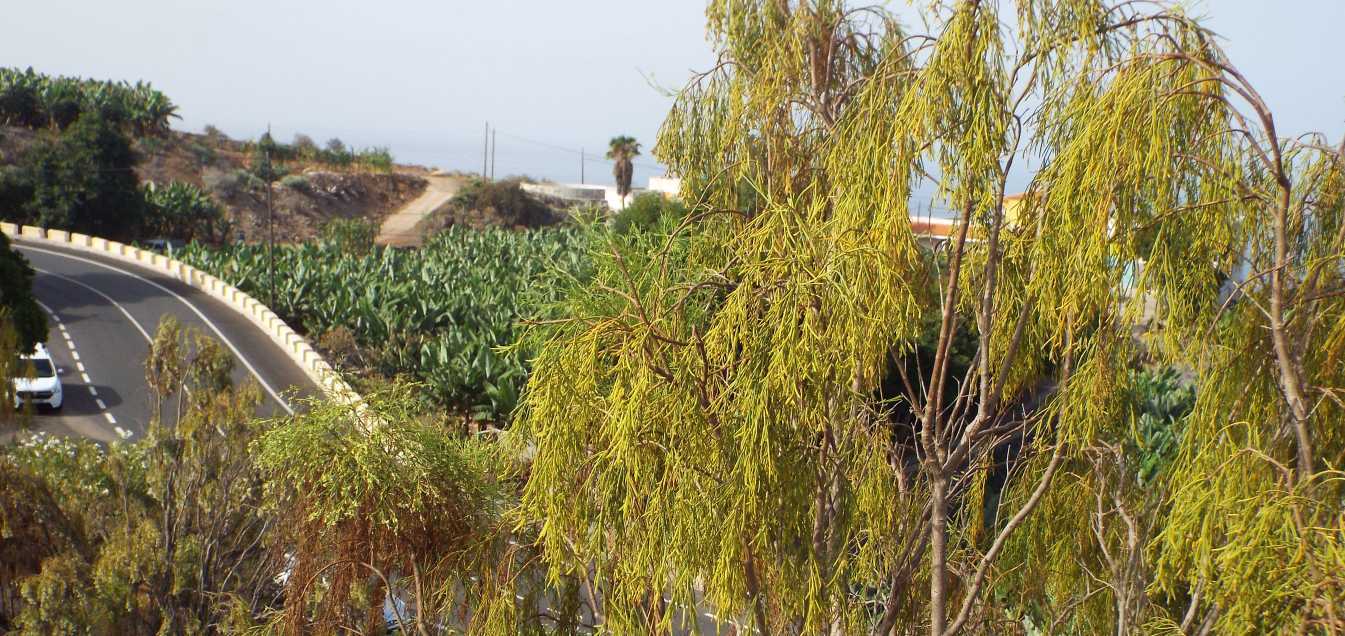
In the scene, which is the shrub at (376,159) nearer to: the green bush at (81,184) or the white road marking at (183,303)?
the green bush at (81,184)

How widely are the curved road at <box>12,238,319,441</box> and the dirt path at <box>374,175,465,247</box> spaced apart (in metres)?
19.5

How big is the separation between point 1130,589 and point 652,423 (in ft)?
9.45

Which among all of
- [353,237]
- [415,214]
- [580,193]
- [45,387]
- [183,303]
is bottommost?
[45,387]

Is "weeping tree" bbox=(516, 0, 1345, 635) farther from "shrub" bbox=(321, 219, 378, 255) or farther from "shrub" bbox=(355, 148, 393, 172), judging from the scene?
"shrub" bbox=(355, 148, 393, 172)

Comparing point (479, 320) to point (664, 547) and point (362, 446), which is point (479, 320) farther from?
point (664, 547)

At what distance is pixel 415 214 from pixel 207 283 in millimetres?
30869

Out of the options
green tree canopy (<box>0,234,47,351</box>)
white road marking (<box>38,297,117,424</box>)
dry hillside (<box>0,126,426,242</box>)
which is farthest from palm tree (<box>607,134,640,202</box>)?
green tree canopy (<box>0,234,47,351</box>)

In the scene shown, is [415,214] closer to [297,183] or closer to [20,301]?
[297,183]

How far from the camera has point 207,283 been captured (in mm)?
36125

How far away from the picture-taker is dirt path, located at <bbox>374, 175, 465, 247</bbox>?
5928 cm

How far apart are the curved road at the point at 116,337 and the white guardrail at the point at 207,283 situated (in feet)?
0.93

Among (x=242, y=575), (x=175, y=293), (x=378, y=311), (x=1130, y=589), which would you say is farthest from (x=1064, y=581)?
(x=175, y=293)

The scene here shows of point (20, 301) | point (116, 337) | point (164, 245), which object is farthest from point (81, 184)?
point (20, 301)

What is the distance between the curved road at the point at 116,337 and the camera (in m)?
23.1
